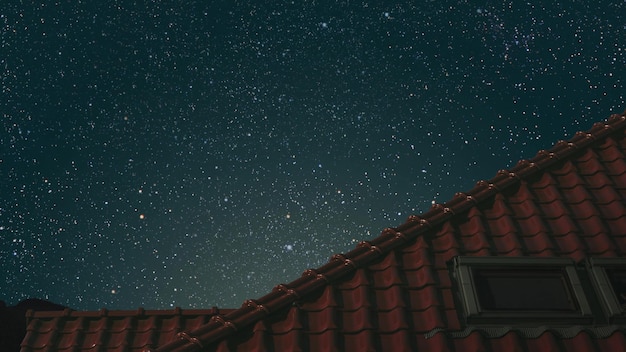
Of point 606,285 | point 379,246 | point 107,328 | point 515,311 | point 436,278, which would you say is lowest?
point 515,311

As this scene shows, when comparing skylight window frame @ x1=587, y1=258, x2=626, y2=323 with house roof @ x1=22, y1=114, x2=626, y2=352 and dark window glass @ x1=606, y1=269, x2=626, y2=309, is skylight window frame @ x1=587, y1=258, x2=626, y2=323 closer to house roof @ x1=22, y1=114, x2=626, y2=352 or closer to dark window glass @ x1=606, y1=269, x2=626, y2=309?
dark window glass @ x1=606, y1=269, x2=626, y2=309

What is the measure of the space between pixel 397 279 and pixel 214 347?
180 centimetres

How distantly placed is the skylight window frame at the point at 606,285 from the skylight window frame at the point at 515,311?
0.13 m

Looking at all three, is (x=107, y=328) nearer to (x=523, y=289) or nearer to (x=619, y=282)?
(x=523, y=289)

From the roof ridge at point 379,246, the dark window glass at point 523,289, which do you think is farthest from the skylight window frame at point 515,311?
the roof ridge at point 379,246

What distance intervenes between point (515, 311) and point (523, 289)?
30cm

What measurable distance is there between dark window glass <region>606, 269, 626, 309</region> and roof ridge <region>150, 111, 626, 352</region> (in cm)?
170

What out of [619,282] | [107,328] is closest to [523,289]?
[619,282]

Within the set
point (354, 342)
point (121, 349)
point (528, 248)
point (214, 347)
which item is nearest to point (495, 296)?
point (528, 248)

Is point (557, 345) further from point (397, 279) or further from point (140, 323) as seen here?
point (140, 323)

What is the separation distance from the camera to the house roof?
491 cm

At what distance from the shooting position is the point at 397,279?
5680mm

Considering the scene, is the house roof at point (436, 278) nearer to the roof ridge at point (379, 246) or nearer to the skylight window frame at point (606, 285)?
the roof ridge at point (379, 246)

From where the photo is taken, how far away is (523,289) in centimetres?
531
